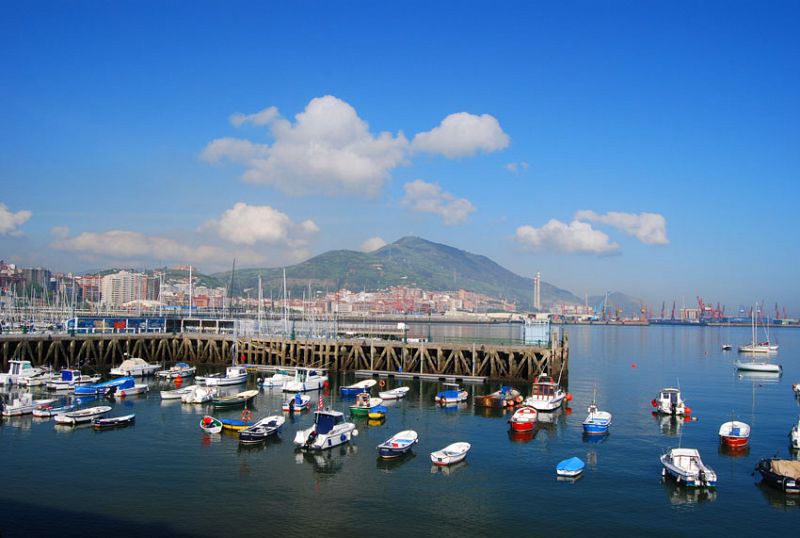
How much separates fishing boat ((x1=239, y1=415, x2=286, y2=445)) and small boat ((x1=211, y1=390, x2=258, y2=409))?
530 inches

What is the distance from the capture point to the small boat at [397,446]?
136ft

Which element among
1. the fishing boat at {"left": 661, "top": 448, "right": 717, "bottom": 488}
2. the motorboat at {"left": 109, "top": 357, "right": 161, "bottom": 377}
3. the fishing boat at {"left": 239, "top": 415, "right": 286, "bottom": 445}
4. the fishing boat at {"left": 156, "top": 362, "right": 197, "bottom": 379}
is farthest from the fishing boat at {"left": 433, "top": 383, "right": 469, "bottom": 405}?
the motorboat at {"left": 109, "top": 357, "right": 161, "bottom": 377}

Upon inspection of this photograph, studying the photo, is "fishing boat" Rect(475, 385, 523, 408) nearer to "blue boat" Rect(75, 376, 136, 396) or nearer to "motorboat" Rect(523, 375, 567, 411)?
"motorboat" Rect(523, 375, 567, 411)

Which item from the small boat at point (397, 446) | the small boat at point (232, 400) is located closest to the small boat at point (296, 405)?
the small boat at point (232, 400)

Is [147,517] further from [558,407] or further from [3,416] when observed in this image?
[558,407]

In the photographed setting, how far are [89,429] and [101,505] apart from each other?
19.9 metres

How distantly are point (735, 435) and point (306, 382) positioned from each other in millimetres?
42712

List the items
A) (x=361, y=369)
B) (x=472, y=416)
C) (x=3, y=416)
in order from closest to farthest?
(x=3, y=416) → (x=472, y=416) → (x=361, y=369)

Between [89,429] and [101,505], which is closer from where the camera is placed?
[101,505]

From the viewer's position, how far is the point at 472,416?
189 feet

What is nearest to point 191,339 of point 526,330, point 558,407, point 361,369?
point 361,369

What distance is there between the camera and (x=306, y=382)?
228 feet

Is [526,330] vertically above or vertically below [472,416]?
above

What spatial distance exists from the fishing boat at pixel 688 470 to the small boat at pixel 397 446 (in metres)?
16.5
